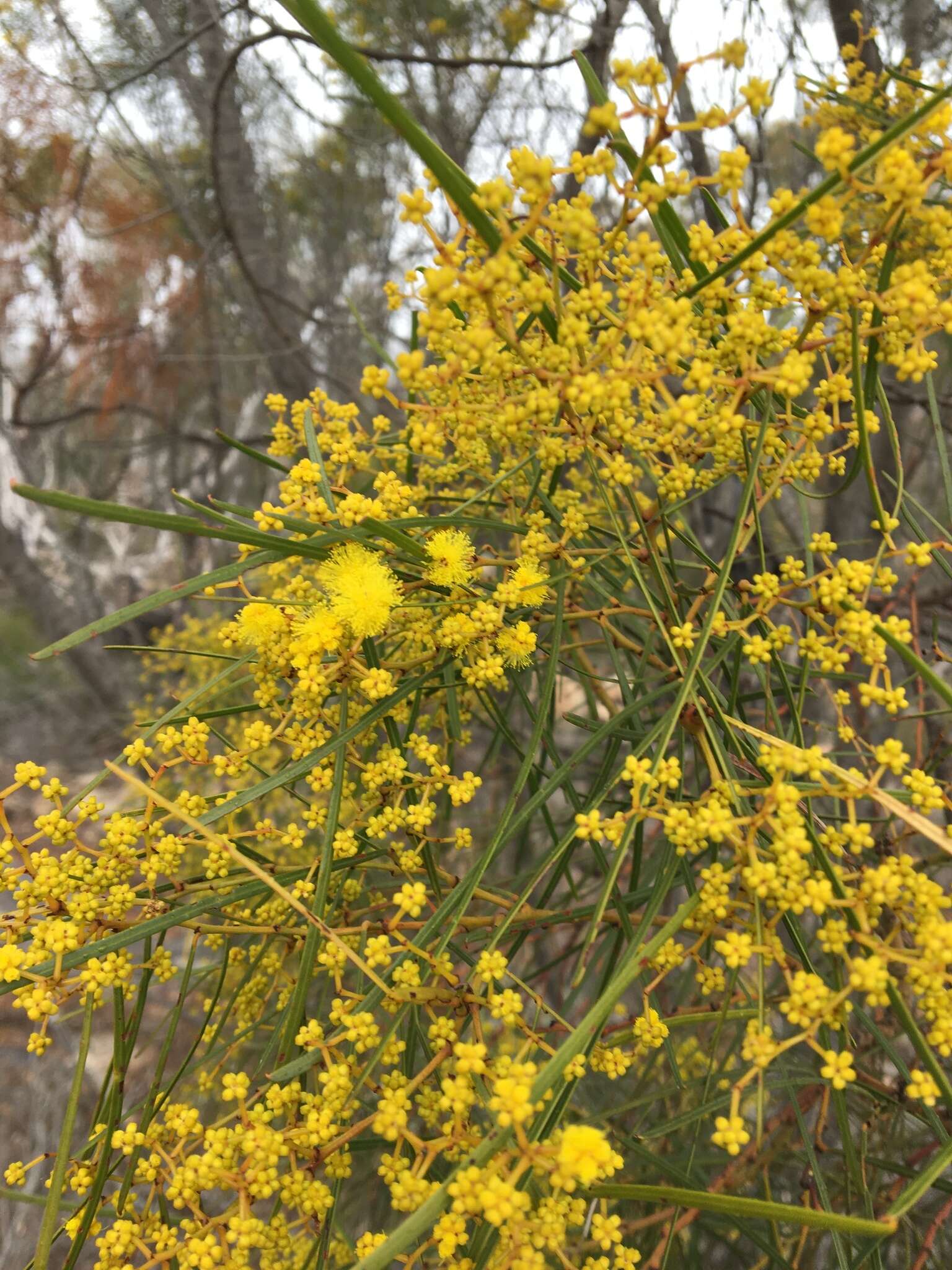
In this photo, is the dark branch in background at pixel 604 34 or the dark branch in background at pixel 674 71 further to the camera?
the dark branch in background at pixel 604 34

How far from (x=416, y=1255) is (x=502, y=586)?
363 mm

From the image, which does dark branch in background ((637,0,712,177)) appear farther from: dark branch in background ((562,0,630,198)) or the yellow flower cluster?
the yellow flower cluster

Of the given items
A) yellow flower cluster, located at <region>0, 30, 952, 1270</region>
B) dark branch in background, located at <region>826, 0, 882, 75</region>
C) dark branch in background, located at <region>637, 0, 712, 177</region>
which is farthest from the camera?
dark branch in background, located at <region>826, 0, 882, 75</region>

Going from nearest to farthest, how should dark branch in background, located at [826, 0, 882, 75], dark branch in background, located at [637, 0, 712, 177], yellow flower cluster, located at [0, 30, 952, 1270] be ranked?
yellow flower cluster, located at [0, 30, 952, 1270] < dark branch in background, located at [637, 0, 712, 177] < dark branch in background, located at [826, 0, 882, 75]

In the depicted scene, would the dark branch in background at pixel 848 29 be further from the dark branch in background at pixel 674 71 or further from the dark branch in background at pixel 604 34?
the dark branch in background at pixel 604 34

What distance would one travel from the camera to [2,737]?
12.8 feet

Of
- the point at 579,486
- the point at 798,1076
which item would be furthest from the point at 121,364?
the point at 798,1076

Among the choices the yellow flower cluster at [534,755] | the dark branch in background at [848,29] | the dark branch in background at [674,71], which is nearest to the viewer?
the yellow flower cluster at [534,755]

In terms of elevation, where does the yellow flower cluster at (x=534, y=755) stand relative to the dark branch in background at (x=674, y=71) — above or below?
below

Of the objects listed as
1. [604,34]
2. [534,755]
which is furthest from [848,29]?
[534,755]

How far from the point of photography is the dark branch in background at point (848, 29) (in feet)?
3.67

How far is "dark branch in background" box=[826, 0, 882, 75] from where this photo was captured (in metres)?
1.12

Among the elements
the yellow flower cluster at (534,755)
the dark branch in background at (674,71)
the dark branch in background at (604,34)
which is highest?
the dark branch in background at (604,34)

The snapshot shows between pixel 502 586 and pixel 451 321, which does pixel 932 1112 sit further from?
pixel 451 321
